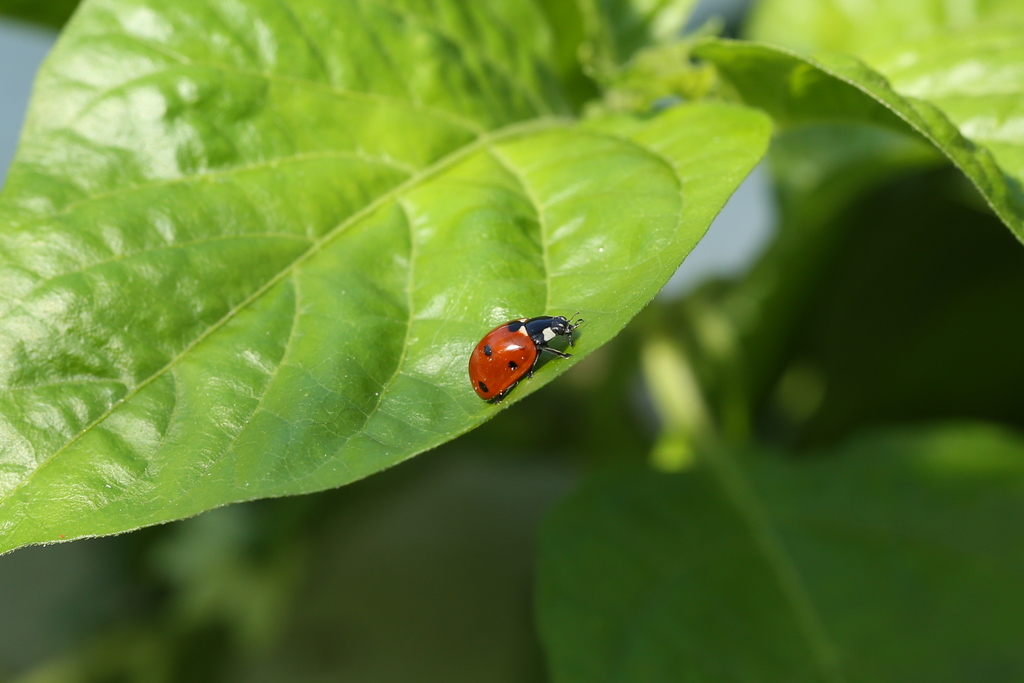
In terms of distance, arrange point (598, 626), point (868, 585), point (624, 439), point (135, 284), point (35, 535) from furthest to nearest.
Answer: point (624, 439), point (868, 585), point (598, 626), point (135, 284), point (35, 535)

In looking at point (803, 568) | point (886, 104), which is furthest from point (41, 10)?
point (803, 568)

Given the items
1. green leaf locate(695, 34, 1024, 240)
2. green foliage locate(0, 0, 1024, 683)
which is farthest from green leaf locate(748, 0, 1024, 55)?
green leaf locate(695, 34, 1024, 240)

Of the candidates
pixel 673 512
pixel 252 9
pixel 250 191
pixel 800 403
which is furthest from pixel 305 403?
pixel 800 403

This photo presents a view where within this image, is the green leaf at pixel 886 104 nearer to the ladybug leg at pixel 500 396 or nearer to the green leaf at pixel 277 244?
the green leaf at pixel 277 244

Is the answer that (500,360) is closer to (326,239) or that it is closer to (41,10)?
(326,239)

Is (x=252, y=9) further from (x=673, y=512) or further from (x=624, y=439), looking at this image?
(x=624, y=439)

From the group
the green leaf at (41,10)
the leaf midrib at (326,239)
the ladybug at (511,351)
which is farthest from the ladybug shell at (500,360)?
the green leaf at (41,10)
